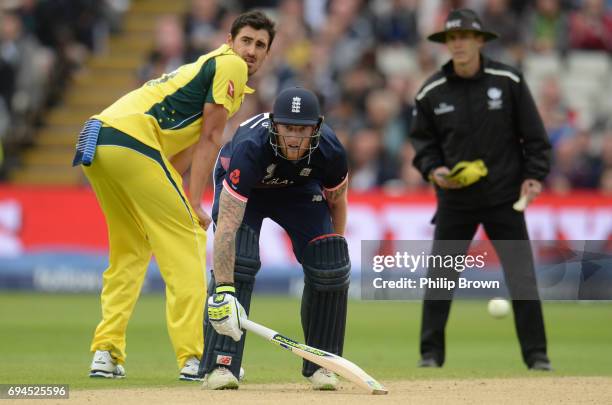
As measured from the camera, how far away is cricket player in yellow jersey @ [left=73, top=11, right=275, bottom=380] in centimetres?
907

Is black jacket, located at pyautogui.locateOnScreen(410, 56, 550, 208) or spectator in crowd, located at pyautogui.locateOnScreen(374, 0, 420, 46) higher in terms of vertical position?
spectator in crowd, located at pyautogui.locateOnScreen(374, 0, 420, 46)

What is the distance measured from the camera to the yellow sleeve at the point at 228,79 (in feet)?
30.1

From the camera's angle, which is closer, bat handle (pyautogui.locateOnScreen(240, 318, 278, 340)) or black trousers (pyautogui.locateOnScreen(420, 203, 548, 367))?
bat handle (pyautogui.locateOnScreen(240, 318, 278, 340))

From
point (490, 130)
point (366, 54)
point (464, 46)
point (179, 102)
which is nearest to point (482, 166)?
point (490, 130)

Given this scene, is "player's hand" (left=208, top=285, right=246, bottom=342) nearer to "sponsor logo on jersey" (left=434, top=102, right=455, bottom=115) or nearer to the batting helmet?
the batting helmet

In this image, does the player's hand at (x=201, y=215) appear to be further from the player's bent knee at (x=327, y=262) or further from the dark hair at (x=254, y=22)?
the dark hair at (x=254, y=22)

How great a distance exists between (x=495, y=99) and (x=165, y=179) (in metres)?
3.26

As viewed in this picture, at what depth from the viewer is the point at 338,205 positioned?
8852mm

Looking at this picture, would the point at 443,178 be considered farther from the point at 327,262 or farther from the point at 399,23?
the point at 399,23

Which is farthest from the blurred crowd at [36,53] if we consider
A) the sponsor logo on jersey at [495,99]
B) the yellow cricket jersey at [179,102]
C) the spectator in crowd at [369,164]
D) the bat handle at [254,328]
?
the bat handle at [254,328]

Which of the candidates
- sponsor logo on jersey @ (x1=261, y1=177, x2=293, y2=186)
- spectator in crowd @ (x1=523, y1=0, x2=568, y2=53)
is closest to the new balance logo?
sponsor logo on jersey @ (x1=261, y1=177, x2=293, y2=186)

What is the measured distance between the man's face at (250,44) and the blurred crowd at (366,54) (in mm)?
10006

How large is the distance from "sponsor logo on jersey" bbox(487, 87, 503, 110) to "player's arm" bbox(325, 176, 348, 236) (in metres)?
2.49

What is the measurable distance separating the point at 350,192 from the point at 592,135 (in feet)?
14.8
